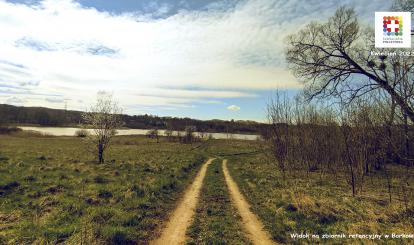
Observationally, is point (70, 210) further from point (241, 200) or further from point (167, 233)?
point (241, 200)

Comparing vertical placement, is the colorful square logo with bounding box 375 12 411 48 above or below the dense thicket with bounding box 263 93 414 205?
above

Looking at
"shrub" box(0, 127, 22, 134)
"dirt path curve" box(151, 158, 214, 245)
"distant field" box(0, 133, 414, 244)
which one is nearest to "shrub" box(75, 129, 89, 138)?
"distant field" box(0, 133, 414, 244)

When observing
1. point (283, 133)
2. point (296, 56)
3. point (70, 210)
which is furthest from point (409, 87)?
point (70, 210)

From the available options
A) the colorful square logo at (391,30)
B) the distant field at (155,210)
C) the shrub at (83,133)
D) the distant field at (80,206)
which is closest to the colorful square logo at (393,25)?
the colorful square logo at (391,30)

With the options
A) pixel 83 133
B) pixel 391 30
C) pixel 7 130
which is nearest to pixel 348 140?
pixel 391 30

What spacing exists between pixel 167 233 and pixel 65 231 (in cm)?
322

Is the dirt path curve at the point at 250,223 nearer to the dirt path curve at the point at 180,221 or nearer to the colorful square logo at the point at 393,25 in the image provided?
the dirt path curve at the point at 180,221

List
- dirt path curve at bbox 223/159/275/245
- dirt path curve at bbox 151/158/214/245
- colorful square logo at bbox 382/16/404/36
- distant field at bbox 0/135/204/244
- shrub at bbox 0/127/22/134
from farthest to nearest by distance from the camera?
shrub at bbox 0/127/22/134 → colorful square logo at bbox 382/16/404/36 → dirt path curve at bbox 223/159/275/245 → dirt path curve at bbox 151/158/214/245 → distant field at bbox 0/135/204/244

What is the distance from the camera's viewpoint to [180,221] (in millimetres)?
9859

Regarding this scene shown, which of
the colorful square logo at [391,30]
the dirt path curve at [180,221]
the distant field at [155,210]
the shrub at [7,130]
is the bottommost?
the dirt path curve at [180,221]

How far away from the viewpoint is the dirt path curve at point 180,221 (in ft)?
26.4

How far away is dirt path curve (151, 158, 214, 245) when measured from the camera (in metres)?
8.05

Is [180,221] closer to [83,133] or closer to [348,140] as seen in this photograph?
[348,140]

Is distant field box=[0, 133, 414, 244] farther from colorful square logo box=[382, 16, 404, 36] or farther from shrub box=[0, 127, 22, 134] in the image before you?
shrub box=[0, 127, 22, 134]
